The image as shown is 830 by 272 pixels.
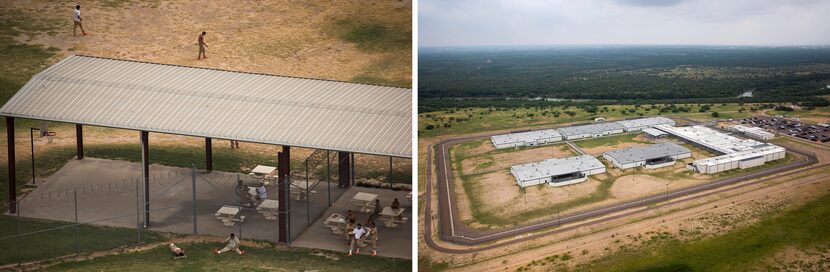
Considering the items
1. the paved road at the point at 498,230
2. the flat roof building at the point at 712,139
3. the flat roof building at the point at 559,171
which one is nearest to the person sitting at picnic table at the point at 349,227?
the paved road at the point at 498,230

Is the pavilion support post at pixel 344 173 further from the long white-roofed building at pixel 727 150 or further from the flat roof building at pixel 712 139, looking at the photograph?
the long white-roofed building at pixel 727 150

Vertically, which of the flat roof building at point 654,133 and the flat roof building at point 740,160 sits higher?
the flat roof building at point 654,133

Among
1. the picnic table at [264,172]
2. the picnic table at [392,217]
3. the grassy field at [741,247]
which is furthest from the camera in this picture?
the picnic table at [264,172]

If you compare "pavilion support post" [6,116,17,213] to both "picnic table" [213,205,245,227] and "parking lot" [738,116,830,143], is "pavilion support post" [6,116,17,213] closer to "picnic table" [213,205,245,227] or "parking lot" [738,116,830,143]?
"picnic table" [213,205,245,227]

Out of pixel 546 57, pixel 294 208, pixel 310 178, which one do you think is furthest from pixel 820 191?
pixel 310 178

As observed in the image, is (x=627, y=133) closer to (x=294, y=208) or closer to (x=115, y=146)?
(x=294, y=208)
